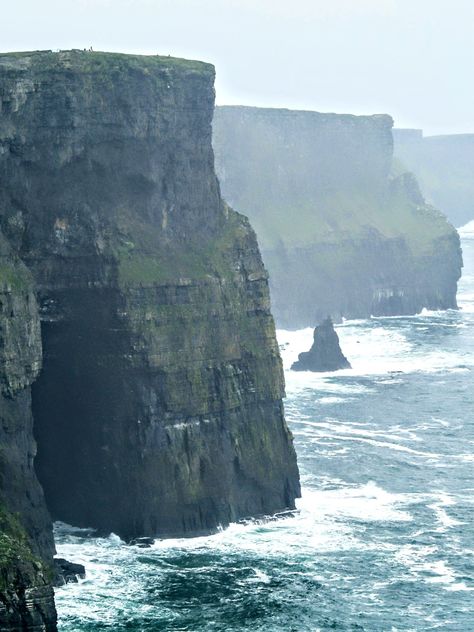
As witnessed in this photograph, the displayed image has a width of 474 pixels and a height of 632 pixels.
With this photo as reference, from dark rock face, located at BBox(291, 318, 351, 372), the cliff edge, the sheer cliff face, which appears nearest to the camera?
the cliff edge

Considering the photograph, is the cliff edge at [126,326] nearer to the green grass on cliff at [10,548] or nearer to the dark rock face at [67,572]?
the dark rock face at [67,572]

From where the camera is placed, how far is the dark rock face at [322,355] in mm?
171000

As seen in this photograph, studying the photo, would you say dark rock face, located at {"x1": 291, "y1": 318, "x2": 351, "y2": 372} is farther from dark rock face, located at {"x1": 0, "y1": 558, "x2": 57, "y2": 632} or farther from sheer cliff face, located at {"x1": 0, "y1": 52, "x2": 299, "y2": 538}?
dark rock face, located at {"x1": 0, "y1": 558, "x2": 57, "y2": 632}

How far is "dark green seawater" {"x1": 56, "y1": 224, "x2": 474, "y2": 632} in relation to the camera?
84.1 meters

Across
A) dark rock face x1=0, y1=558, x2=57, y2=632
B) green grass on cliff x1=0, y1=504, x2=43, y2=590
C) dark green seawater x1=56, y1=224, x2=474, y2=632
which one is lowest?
dark green seawater x1=56, y1=224, x2=474, y2=632

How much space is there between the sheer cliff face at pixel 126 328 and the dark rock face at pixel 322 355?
2567 inches

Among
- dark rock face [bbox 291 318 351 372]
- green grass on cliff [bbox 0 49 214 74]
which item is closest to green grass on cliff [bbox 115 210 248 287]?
green grass on cliff [bbox 0 49 214 74]

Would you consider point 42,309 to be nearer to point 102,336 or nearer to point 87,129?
point 102,336

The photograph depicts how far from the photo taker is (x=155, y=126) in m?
104

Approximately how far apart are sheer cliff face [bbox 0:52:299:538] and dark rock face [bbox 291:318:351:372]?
65.2m

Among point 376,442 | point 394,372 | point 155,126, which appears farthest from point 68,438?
point 394,372

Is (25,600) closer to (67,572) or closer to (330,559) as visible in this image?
(67,572)

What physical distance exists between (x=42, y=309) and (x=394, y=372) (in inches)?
3036

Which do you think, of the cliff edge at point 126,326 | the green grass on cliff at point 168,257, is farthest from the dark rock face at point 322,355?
the cliff edge at point 126,326
